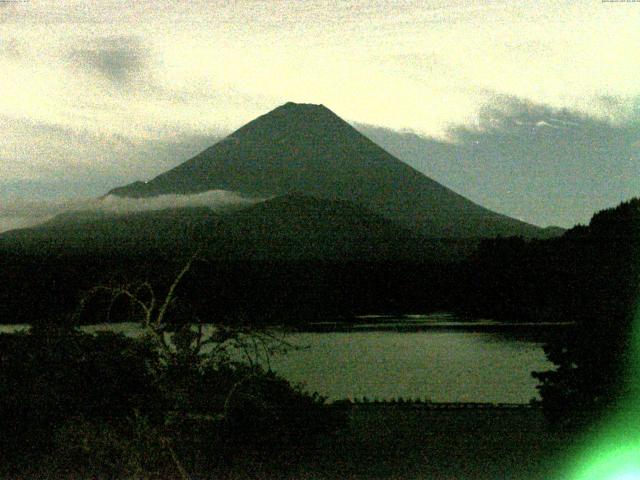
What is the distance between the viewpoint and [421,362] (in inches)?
797

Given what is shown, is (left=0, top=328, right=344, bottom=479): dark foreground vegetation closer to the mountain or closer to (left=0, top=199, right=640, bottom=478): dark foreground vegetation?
(left=0, top=199, right=640, bottom=478): dark foreground vegetation

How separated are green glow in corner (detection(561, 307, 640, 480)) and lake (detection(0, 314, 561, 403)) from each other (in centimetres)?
119

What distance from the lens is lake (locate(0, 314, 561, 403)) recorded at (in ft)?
49.7

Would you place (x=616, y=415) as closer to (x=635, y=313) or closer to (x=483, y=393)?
(x=635, y=313)

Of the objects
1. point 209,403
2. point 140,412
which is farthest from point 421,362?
point 140,412

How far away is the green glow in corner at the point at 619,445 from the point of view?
792 centimetres

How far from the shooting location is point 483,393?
14938 mm

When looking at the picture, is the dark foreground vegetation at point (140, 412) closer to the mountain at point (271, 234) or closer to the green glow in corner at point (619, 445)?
the green glow in corner at point (619, 445)

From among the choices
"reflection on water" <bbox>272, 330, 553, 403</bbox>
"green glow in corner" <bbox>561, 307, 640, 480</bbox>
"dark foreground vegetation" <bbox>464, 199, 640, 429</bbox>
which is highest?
"dark foreground vegetation" <bbox>464, 199, 640, 429</bbox>

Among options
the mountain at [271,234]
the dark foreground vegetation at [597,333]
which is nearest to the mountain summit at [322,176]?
the mountain at [271,234]

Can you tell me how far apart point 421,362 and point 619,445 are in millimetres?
12197

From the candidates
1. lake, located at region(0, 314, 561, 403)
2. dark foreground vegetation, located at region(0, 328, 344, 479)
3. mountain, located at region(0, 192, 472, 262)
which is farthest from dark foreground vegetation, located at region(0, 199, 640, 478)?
mountain, located at region(0, 192, 472, 262)

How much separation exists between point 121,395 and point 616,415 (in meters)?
4.88

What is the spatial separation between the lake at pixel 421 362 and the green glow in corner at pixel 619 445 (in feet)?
3.90
